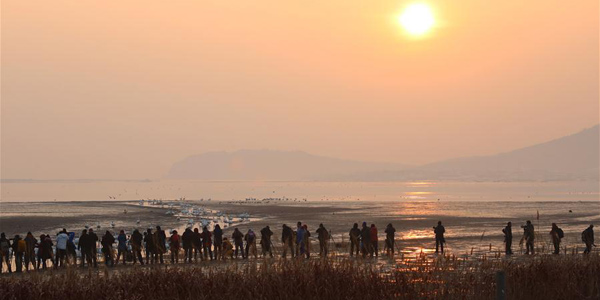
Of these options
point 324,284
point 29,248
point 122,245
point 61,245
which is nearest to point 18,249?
point 29,248

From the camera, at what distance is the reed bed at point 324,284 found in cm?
1468

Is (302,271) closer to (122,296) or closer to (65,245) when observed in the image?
(122,296)

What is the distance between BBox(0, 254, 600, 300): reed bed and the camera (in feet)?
48.2

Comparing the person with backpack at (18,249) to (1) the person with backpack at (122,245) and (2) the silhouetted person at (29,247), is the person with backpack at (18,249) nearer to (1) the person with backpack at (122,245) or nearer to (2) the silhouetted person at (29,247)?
(2) the silhouetted person at (29,247)

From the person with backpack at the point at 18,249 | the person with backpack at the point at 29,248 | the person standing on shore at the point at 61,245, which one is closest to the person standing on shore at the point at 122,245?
the person standing on shore at the point at 61,245

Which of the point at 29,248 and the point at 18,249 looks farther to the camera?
the point at 18,249

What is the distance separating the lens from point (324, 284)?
14984mm

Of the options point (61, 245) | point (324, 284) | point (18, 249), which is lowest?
point (324, 284)

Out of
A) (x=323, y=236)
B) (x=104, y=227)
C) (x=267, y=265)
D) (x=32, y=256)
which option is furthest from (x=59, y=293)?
(x=104, y=227)

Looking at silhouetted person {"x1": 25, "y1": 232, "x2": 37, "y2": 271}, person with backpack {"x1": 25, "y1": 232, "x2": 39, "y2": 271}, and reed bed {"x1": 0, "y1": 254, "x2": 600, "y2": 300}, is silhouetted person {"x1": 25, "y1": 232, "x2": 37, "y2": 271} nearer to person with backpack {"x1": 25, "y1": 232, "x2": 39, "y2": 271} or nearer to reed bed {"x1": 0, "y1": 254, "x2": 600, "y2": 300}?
person with backpack {"x1": 25, "y1": 232, "x2": 39, "y2": 271}

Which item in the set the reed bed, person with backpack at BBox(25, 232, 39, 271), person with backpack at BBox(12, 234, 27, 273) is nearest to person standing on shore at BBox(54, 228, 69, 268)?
person with backpack at BBox(25, 232, 39, 271)

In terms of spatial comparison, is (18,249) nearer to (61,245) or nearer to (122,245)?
(61,245)

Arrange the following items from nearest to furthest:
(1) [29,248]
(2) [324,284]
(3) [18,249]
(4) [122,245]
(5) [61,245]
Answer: (2) [324,284], (1) [29,248], (3) [18,249], (5) [61,245], (4) [122,245]

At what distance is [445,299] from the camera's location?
46.2 ft
